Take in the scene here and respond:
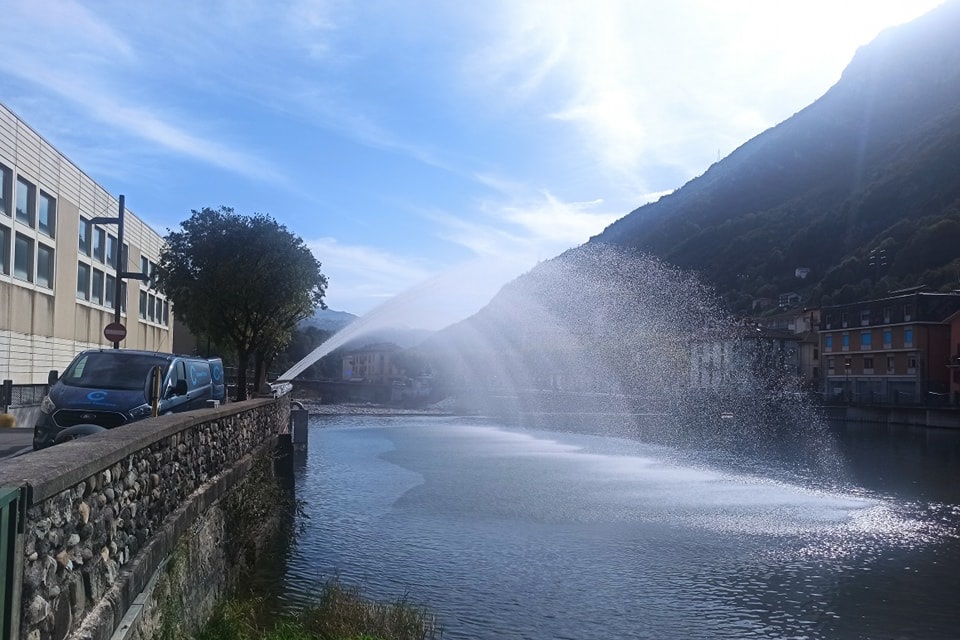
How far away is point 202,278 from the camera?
34.9 meters

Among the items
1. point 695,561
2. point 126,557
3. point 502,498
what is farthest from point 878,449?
point 126,557

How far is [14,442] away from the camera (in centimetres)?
2009

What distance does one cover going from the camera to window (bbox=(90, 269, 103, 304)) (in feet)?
171

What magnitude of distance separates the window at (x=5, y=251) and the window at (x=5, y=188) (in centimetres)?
83

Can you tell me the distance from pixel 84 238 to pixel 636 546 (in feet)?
140

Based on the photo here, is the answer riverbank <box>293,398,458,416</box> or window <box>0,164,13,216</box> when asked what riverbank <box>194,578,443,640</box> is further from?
riverbank <box>293,398,458,416</box>

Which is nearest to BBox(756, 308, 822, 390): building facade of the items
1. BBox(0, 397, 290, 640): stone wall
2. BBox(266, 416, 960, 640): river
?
BBox(266, 416, 960, 640): river

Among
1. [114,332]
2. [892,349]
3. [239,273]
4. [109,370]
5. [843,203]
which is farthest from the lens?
[843,203]

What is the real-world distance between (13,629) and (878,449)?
161 feet

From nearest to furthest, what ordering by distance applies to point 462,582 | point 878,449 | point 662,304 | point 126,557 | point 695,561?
point 126,557, point 462,582, point 695,561, point 878,449, point 662,304

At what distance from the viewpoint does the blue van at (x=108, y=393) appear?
14.9 m

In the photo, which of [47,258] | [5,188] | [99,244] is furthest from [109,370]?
[99,244]

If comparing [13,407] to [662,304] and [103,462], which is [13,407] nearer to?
[103,462]

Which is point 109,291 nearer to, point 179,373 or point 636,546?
point 179,373
